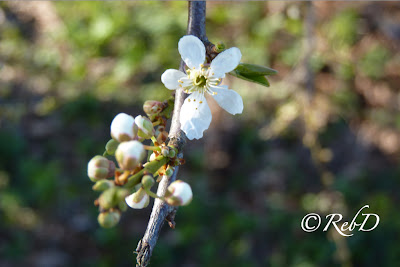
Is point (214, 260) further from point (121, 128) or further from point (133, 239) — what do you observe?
point (121, 128)

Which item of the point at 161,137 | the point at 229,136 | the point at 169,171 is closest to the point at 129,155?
the point at 169,171

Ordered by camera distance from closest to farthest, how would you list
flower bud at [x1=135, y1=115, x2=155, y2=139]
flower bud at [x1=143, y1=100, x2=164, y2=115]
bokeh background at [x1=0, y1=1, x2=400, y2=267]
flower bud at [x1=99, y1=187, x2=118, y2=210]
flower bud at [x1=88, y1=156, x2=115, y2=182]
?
1. flower bud at [x1=99, y1=187, x2=118, y2=210]
2. flower bud at [x1=88, y1=156, x2=115, y2=182]
3. flower bud at [x1=135, y1=115, x2=155, y2=139]
4. flower bud at [x1=143, y1=100, x2=164, y2=115]
5. bokeh background at [x1=0, y1=1, x2=400, y2=267]

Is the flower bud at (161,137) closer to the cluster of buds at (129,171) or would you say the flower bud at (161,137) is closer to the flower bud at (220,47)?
the cluster of buds at (129,171)

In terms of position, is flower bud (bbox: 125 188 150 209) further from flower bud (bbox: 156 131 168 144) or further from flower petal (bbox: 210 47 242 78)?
flower petal (bbox: 210 47 242 78)

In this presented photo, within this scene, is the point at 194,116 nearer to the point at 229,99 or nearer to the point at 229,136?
the point at 229,99

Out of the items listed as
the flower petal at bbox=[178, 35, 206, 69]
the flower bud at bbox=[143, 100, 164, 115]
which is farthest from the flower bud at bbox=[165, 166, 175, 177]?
the flower petal at bbox=[178, 35, 206, 69]

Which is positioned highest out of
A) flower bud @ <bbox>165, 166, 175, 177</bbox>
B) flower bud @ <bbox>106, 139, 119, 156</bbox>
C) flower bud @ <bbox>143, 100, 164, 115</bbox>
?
flower bud @ <bbox>143, 100, 164, 115</bbox>
